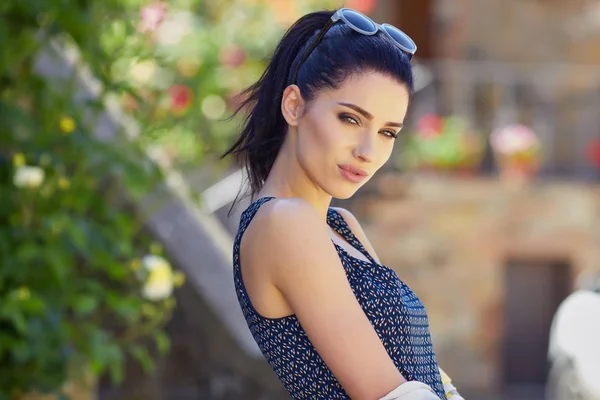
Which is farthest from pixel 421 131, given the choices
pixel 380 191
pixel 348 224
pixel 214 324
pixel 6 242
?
pixel 348 224

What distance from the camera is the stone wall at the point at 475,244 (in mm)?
9242

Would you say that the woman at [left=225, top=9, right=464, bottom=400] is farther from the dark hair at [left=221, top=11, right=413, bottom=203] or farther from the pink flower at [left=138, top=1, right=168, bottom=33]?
the pink flower at [left=138, top=1, right=168, bottom=33]

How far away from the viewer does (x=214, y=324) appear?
420 cm

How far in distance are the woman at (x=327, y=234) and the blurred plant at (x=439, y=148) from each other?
24.7ft

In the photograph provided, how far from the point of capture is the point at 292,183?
1.64 metres

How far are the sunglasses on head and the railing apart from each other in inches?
324

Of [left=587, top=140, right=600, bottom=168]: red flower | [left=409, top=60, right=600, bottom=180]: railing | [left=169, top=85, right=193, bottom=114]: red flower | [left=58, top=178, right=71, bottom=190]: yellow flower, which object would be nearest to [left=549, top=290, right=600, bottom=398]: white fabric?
[left=58, top=178, right=71, bottom=190]: yellow flower

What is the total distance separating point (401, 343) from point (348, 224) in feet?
1.02

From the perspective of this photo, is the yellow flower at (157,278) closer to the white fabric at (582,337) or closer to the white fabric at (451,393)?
the white fabric at (582,337)

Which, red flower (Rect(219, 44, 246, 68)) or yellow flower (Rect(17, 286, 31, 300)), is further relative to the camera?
red flower (Rect(219, 44, 246, 68))

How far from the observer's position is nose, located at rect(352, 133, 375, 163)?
1.57 meters

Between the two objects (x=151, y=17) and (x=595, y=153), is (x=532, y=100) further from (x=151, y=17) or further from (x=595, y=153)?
(x=151, y=17)

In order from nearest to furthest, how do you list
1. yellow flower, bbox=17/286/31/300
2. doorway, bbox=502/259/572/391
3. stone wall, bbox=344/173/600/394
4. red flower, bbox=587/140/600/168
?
yellow flower, bbox=17/286/31/300, stone wall, bbox=344/173/600/394, doorway, bbox=502/259/572/391, red flower, bbox=587/140/600/168

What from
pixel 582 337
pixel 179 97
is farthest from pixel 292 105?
pixel 179 97
